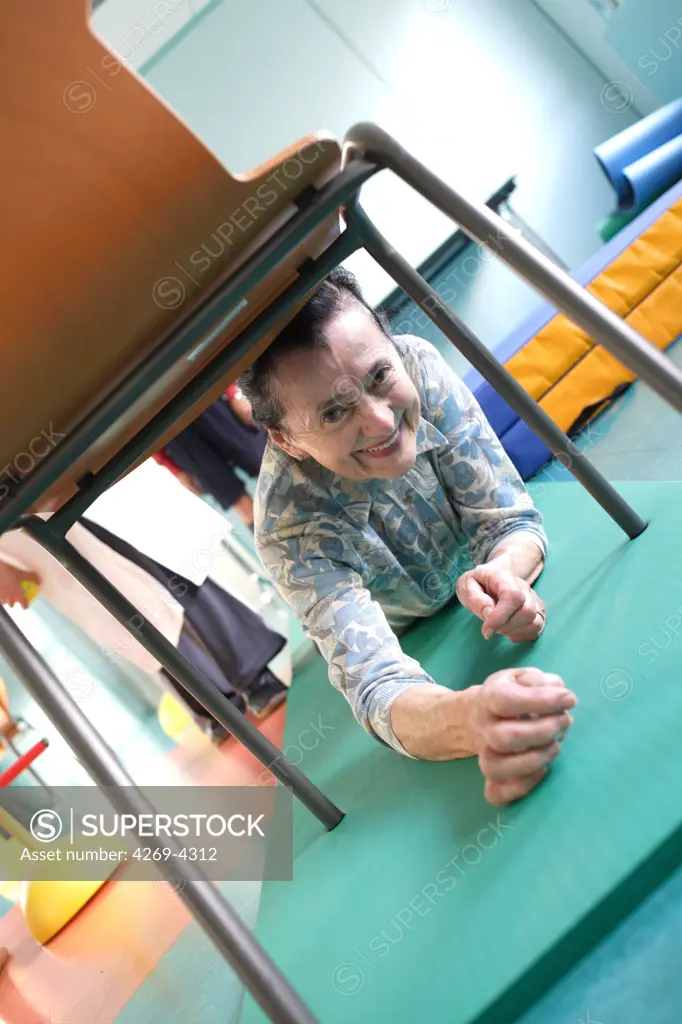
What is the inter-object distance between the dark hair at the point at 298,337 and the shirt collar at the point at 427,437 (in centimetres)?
14

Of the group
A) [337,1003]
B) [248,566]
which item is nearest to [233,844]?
[337,1003]

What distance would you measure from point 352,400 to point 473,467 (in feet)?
0.90

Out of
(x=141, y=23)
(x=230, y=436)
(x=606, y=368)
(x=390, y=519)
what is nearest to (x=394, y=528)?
(x=390, y=519)

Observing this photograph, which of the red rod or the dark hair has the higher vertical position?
the dark hair

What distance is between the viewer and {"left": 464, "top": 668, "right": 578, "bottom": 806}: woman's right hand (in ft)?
1.70

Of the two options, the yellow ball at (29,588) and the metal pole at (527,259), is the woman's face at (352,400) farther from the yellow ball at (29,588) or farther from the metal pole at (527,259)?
the yellow ball at (29,588)

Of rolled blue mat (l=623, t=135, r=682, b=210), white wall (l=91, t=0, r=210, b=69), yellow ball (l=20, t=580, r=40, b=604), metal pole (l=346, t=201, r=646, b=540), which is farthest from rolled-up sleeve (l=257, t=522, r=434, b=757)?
white wall (l=91, t=0, r=210, b=69)

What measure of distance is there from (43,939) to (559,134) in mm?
3697

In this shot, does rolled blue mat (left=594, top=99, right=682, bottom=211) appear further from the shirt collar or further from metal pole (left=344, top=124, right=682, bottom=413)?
metal pole (left=344, top=124, right=682, bottom=413)

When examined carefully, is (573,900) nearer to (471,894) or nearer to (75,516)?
(471,894)

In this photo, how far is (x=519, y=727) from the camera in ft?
1.74

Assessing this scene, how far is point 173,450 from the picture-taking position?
261 cm

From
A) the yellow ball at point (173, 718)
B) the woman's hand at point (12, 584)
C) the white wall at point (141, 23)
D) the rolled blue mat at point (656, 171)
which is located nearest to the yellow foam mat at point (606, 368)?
the rolled blue mat at point (656, 171)

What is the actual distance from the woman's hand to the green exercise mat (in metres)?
0.92
